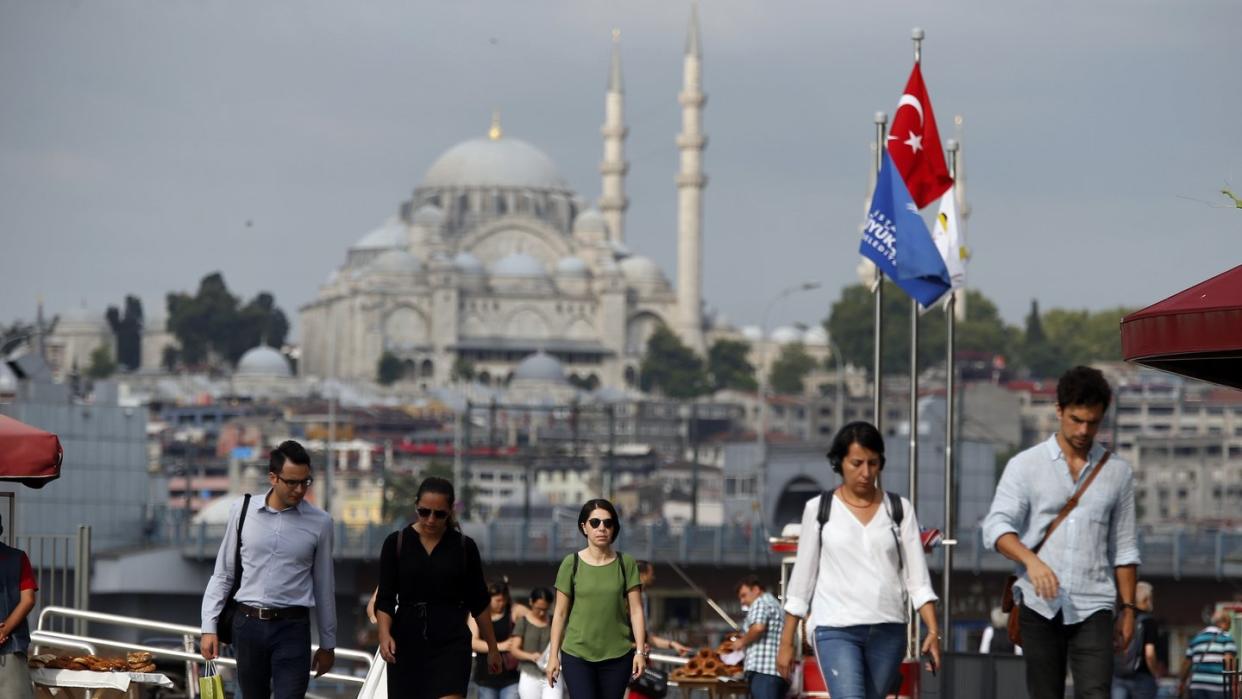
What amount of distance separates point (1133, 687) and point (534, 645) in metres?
3.05

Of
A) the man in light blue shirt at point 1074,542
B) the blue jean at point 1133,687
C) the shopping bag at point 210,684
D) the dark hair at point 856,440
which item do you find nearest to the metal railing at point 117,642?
the shopping bag at point 210,684

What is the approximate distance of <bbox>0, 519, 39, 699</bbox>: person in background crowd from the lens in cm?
902

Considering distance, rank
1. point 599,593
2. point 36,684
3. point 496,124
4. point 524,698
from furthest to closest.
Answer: point 496,124
point 524,698
point 36,684
point 599,593

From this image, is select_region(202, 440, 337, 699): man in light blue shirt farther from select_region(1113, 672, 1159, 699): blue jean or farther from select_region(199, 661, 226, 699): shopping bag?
select_region(1113, 672, 1159, 699): blue jean

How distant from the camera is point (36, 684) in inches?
398

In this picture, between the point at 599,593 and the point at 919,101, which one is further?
the point at 919,101

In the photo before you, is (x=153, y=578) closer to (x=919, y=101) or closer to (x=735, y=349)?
(x=919, y=101)

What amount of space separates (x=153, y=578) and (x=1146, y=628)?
135ft

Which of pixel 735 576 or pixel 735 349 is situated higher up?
pixel 735 349

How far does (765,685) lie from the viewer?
37.9 feet

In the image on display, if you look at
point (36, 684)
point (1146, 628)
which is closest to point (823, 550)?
point (36, 684)

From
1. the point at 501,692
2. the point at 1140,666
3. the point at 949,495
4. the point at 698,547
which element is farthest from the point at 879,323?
the point at 698,547

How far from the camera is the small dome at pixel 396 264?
496 feet

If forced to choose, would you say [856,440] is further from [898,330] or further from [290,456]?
[898,330]
